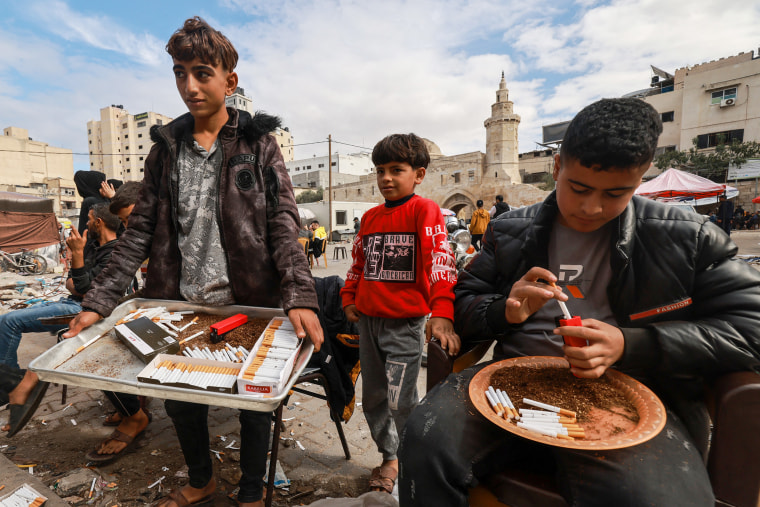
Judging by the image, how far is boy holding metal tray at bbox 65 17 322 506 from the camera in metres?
1.76

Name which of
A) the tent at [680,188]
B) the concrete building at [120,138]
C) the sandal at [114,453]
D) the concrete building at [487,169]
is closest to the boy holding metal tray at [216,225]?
the sandal at [114,453]

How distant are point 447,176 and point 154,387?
38.5m

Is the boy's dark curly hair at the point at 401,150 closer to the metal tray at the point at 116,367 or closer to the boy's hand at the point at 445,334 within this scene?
the boy's hand at the point at 445,334

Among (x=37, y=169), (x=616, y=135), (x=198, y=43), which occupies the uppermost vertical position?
(x=37, y=169)

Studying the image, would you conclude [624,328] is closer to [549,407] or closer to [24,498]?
[549,407]

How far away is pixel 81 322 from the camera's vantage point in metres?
1.54

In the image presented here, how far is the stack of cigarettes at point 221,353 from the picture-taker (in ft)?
4.50

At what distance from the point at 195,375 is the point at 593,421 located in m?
1.31

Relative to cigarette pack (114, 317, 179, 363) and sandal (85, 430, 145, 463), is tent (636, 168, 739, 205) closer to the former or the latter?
cigarette pack (114, 317, 179, 363)

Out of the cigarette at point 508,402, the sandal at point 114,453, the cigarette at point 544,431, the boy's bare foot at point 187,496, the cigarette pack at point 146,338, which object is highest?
the cigarette pack at point 146,338

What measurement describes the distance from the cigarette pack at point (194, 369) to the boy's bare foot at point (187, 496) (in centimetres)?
112

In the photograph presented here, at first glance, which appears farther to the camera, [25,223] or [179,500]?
[25,223]

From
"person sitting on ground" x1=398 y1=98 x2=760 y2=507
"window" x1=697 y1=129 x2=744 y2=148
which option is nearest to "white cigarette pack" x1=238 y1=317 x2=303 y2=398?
"person sitting on ground" x1=398 y1=98 x2=760 y2=507

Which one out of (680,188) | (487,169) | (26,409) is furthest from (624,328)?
(487,169)
